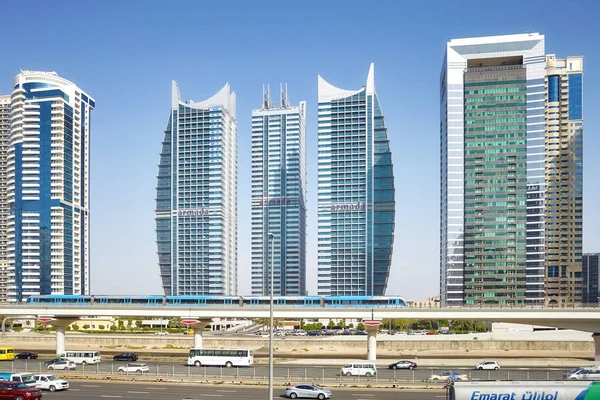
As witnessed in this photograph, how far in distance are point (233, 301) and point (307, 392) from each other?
44.0 meters

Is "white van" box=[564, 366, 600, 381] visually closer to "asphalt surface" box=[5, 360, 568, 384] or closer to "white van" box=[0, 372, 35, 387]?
"asphalt surface" box=[5, 360, 568, 384]

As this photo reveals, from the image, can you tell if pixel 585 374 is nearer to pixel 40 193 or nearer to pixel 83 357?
pixel 83 357

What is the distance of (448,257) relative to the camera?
6378 inches

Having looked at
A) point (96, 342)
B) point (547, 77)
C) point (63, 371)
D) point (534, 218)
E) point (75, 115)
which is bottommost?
point (96, 342)

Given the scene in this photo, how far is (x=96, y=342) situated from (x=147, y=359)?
37023 mm

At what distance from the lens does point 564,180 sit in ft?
617

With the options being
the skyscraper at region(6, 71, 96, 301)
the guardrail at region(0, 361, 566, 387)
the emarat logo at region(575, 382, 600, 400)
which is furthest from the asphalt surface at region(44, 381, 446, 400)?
the skyscraper at region(6, 71, 96, 301)

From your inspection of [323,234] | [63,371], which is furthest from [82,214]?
[63,371]

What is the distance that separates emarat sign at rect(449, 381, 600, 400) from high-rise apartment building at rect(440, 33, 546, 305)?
137 meters

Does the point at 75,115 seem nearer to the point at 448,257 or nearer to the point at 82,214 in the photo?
the point at 82,214

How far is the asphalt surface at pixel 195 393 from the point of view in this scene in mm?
43906

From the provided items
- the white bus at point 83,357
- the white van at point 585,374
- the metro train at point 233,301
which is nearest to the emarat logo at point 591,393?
the white van at point 585,374

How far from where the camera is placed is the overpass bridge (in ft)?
247

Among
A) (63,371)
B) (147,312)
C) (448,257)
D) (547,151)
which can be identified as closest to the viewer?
(63,371)
